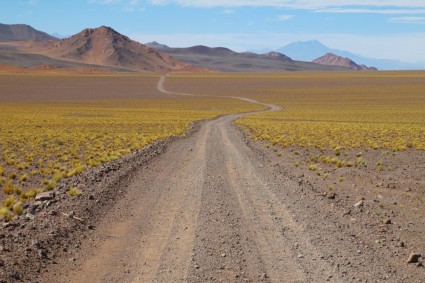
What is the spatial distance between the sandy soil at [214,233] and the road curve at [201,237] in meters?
0.02

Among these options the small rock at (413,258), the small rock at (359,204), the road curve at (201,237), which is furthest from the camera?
the small rock at (359,204)

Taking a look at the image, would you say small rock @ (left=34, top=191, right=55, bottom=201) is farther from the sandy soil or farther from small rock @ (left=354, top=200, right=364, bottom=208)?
small rock @ (left=354, top=200, right=364, bottom=208)

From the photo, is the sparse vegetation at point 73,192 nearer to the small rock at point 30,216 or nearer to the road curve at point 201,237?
the road curve at point 201,237

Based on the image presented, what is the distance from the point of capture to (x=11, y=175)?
15.3m

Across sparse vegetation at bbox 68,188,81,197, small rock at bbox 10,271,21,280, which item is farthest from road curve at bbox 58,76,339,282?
sparse vegetation at bbox 68,188,81,197

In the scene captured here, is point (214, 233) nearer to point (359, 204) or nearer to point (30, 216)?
point (30, 216)

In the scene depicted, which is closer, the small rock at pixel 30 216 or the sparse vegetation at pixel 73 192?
the small rock at pixel 30 216

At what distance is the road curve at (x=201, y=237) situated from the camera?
21.7 ft

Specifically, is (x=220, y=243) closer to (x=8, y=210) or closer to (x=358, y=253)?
(x=358, y=253)

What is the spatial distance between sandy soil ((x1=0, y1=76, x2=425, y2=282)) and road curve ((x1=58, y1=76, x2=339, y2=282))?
0.02 metres

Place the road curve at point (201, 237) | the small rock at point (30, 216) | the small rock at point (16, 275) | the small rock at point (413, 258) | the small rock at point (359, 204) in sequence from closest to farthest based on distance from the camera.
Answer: the small rock at point (16, 275) → the road curve at point (201, 237) → the small rock at point (413, 258) → the small rock at point (30, 216) → the small rock at point (359, 204)

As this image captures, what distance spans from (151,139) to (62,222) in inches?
669

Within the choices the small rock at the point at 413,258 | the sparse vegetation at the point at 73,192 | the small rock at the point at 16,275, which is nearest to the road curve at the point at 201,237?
the small rock at the point at 16,275

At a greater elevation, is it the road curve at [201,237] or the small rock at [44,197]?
the road curve at [201,237]
